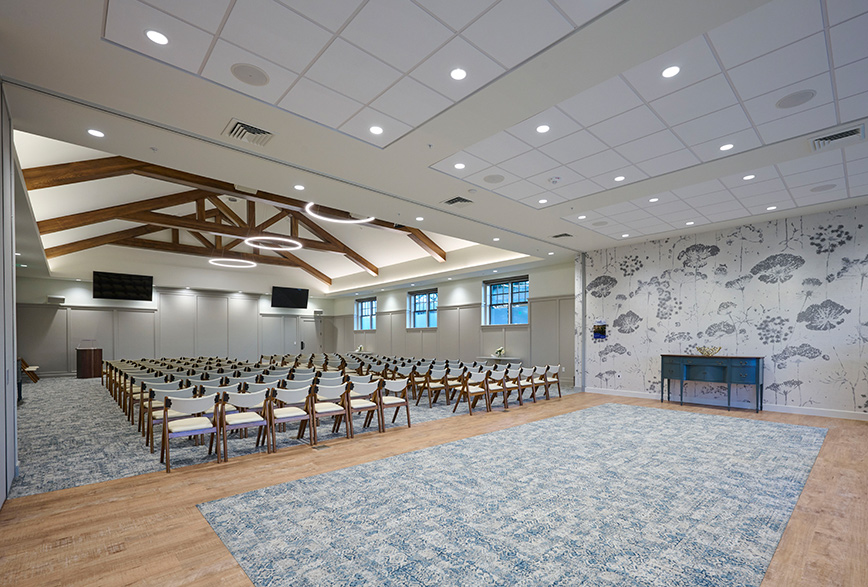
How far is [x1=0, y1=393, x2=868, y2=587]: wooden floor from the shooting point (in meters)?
2.39

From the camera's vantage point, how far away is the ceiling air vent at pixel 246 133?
4333 millimetres

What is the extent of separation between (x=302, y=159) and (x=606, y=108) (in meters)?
3.53

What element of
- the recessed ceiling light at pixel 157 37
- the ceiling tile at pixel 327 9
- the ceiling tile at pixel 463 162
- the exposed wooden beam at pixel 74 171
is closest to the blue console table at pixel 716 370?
the ceiling tile at pixel 463 162

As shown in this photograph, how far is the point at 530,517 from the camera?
3.07m

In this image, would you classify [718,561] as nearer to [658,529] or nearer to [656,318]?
[658,529]

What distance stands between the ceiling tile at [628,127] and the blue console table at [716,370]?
5.28 metres

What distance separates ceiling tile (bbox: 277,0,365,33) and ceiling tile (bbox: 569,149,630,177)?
3.42 metres

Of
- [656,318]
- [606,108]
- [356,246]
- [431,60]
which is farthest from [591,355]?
[356,246]

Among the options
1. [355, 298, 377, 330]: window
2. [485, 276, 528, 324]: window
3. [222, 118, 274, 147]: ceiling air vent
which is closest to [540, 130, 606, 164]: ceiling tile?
[222, 118, 274, 147]: ceiling air vent

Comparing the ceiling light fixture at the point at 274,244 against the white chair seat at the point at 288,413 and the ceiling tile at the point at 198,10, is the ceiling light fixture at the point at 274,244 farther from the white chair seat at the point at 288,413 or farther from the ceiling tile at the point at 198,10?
the ceiling tile at the point at 198,10

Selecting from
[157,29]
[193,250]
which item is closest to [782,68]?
[157,29]

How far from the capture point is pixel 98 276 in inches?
570

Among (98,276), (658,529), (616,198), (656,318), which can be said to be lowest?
(658,529)

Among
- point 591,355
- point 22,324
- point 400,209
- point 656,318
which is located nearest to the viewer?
point 400,209
